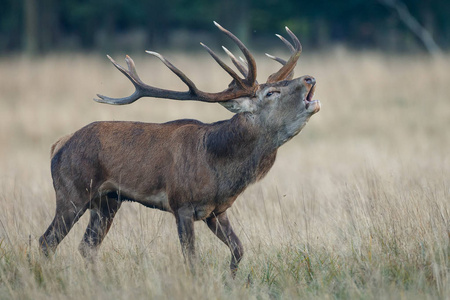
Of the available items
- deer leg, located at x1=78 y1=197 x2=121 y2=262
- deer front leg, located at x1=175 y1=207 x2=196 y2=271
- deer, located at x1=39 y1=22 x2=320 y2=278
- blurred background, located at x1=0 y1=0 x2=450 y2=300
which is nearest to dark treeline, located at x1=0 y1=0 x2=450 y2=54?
blurred background, located at x1=0 y1=0 x2=450 y2=300

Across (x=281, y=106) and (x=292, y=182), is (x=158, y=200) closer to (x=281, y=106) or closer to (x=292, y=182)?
(x=281, y=106)

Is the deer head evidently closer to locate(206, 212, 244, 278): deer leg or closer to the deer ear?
the deer ear

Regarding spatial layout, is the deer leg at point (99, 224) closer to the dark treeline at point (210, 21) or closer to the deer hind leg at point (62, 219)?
the deer hind leg at point (62, 219)

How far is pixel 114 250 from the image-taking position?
5.73m

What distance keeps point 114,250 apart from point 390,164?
16.8ft

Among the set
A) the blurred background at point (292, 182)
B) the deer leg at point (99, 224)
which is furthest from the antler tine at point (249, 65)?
the deer leg at point (99, 224)

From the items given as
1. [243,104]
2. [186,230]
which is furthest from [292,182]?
[186,230]

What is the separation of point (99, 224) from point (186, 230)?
3.35 ft

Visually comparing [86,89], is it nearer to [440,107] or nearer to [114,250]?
[440,107]

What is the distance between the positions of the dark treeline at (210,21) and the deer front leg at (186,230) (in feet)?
70.9

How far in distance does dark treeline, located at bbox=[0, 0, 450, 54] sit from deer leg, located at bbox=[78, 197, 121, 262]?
21026mm

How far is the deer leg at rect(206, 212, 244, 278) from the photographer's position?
573 cm

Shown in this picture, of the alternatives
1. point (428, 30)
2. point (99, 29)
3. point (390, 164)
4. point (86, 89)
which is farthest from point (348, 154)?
point (99, 29)

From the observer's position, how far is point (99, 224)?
6.32 m
